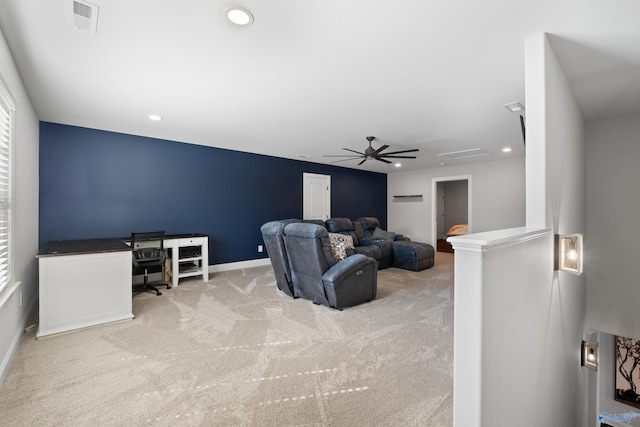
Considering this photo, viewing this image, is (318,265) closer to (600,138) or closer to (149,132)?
(149,132)

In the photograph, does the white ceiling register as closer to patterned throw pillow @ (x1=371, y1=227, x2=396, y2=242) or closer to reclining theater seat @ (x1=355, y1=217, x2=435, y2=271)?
reclining theater seat @ (x1=355, y1=217, x2=435, y2=271)

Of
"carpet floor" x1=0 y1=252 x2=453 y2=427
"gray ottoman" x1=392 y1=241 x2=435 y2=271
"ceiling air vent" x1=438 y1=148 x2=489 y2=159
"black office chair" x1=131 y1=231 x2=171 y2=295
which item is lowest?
"carpet floor" x1=0 y1=252 x2=453 y2=427

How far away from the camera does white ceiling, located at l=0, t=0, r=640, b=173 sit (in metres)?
1.65

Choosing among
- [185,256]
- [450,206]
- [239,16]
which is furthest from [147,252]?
[450,206]

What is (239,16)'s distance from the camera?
1682mm

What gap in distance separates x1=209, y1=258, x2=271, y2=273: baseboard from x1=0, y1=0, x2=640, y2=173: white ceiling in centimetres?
259

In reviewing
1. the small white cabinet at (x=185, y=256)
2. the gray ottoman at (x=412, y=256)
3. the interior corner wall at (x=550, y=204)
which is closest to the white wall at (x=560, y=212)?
the interior corner wall at (x=550, y=204)

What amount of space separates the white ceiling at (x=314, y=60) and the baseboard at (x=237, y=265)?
2592 mm

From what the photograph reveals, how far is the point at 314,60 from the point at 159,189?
3639 millimetres

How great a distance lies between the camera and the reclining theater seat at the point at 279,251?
3.60 meters

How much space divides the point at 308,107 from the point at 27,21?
2.27 meters

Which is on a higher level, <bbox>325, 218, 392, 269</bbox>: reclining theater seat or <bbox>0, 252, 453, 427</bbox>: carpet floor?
<bbox>325, 218, 392, 269</bbox>: reclining theater seat

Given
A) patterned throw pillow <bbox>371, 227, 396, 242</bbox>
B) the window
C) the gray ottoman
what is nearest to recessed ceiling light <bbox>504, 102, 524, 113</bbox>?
the gray ottoman

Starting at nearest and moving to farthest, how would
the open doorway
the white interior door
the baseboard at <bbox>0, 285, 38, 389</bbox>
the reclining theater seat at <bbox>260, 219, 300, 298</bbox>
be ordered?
the baseboard at <bbox>0, 285, 38, 389</bbox>, the reclining theater seat at <bbox>260, 219, 300, 298</bbox>, the white interior door, the open doorway
